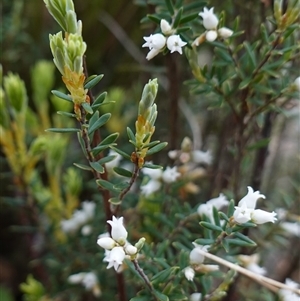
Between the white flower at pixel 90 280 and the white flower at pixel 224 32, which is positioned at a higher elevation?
the white flower at pixel 224 32

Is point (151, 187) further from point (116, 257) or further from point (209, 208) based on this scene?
point (116, 257)

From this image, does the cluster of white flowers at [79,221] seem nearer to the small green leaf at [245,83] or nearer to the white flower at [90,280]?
the white flower at [90,280]

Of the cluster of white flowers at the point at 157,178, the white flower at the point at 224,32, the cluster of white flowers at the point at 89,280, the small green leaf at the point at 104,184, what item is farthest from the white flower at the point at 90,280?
the white flower at the point at 224,32

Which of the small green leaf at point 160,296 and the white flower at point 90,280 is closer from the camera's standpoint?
the small green leaf at point 160,296

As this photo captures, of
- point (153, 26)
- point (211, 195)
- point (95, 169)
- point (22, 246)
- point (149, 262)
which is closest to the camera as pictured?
point (95, 169)

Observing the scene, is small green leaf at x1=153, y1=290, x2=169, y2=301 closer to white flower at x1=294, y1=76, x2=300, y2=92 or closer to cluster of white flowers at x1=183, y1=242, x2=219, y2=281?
cluster of white flowers at x1=183, y1=242, x2=219, y2=281

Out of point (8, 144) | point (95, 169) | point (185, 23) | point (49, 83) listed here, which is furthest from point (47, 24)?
point (95, 169)

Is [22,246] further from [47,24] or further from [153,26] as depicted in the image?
[153,26]
